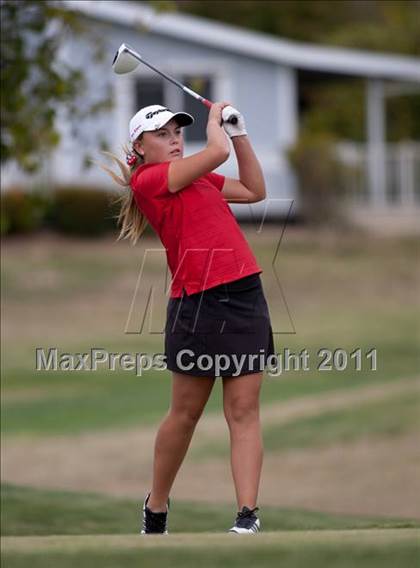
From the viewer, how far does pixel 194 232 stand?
18.9 feet

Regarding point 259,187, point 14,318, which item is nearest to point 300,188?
point 14,318

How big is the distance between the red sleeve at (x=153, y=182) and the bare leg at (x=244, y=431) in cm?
90

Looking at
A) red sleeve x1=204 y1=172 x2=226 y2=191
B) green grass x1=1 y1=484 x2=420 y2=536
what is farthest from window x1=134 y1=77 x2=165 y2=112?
red sleeve x1=204 y1=172 x2=226 y2=191

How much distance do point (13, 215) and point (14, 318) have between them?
10.7 feet

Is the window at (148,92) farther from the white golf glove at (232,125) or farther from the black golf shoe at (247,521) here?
the black golf shoe at (247,521)

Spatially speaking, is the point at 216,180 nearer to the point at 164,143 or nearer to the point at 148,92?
the point at 164,143

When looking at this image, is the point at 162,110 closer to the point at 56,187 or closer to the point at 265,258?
the point at 265,258

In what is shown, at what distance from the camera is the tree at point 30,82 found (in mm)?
10086

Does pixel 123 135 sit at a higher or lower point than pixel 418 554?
higher

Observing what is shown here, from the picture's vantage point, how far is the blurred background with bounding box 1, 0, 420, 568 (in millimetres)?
10016

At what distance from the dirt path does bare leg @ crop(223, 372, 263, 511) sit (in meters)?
3.73

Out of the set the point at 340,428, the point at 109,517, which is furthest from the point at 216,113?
the point at 340,428

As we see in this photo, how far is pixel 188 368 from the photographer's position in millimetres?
5777

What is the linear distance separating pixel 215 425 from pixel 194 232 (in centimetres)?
883
